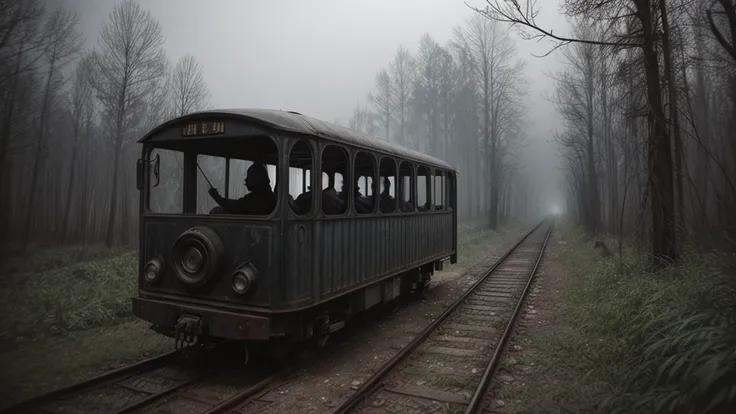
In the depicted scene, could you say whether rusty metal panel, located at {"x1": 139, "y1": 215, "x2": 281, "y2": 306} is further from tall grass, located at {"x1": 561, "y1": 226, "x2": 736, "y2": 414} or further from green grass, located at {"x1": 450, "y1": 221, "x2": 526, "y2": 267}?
green grass, located at {"x1": 450, "y1": 221, "x2": 526, "y2": 267}

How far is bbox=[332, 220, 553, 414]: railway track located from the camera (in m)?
4.16

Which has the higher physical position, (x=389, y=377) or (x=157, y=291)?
(x=157, y=291)

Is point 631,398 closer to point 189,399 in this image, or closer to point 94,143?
point 189,399

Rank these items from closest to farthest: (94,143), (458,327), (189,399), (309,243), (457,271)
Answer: (189,399), (309,243), (458,327), (457,271), (94,143)

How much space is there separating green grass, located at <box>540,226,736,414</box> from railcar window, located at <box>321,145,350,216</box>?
3441 millimetres

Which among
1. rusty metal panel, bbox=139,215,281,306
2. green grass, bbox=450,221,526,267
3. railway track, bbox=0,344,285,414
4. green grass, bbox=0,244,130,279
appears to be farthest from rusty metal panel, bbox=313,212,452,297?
green grass, bbox=450,221,526,267

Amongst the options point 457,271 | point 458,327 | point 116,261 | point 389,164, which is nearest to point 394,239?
point 389,164

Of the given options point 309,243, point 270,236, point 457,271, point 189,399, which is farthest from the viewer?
point 457,271

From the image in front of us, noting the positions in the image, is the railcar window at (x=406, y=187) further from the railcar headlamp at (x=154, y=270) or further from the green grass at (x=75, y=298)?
the green grass at (x=75, y=298)

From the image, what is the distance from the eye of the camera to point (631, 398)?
363 cm

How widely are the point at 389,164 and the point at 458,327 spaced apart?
10.2ft

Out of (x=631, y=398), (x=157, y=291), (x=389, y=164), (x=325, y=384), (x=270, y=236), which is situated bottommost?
(x=325, y=384)

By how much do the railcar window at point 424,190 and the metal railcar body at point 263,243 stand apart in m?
2.22

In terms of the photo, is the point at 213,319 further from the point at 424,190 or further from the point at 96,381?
the point at 424,190
